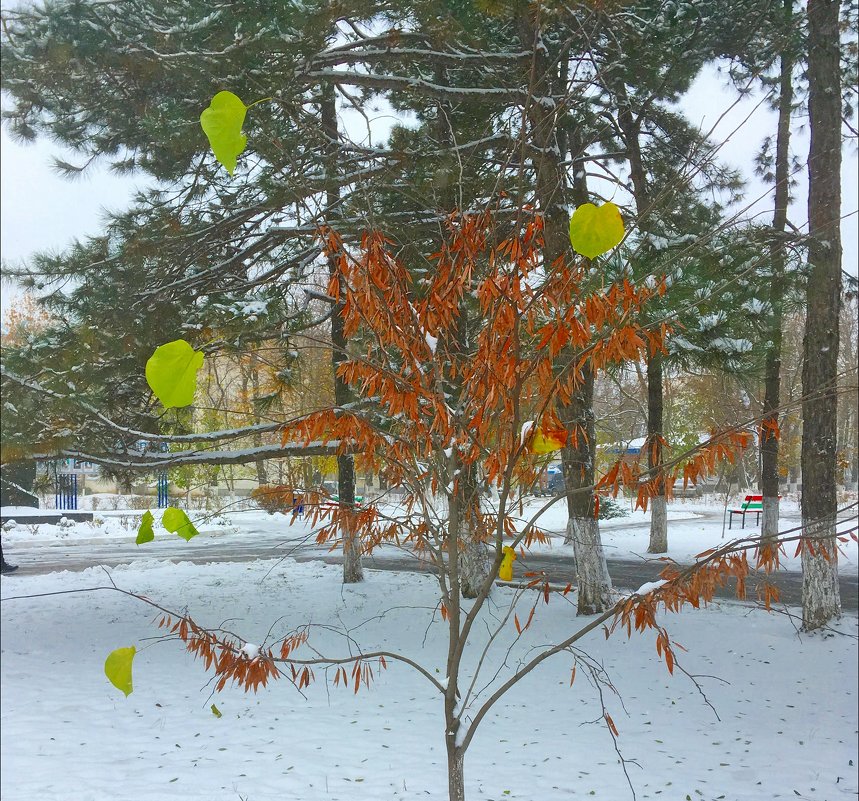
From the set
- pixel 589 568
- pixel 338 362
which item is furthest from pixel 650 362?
pixel 589 568

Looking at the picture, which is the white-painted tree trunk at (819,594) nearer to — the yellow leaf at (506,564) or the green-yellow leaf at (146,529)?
the yellow leaf at (506,564)

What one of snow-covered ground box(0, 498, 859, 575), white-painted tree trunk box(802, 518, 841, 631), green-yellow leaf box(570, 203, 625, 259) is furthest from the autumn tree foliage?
white-painted tree trunk box(802, 518, 841, 631)

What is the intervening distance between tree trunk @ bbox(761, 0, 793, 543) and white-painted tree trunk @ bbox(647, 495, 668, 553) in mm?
332

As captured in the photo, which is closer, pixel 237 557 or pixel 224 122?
pixel 224 122

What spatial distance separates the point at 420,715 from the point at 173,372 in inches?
90.5

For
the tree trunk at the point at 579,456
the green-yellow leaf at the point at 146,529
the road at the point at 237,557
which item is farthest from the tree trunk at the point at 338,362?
the green-yellow leaf at the point at 146,529

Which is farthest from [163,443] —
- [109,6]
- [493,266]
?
[493,266]

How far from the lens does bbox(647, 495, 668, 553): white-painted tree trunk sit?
8.10 ft

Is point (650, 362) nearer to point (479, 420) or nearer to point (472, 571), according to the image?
point (479, 420)

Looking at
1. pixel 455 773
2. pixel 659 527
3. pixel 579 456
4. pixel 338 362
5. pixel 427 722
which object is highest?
pixel 338 362

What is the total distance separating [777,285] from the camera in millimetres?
2789

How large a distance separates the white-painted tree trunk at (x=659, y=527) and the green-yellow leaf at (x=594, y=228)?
144cm

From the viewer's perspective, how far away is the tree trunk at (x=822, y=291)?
2.78 metres

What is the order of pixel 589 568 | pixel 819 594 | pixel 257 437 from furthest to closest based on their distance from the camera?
pixel 589 568 < pixel 819 594 < pixel 257 437
